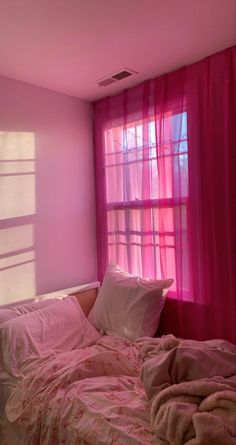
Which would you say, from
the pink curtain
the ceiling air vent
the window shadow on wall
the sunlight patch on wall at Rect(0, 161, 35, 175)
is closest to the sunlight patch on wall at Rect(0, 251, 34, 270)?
the window shadow on wall

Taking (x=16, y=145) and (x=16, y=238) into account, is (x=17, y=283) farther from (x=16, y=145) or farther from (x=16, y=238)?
(x=16, y=145)

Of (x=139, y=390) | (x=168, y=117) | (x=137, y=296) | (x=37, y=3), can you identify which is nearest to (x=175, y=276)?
(x=137, y=296)

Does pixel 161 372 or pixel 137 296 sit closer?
pixel 161 372

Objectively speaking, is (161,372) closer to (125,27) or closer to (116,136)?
(125,27)

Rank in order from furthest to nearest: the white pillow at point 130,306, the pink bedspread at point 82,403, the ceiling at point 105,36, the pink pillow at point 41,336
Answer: the white pillow at point 130,306 < the pink pillow at point 41,336 < the ceiling at point 105,36 < the pink bedspread at point 82,403

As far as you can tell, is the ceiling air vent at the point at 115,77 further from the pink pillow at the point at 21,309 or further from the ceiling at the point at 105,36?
the pink pillow at the point at 21,309

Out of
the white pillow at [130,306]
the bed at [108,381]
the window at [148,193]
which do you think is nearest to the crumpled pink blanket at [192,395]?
the bed at [108,381]

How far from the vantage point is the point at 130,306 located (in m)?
2.32

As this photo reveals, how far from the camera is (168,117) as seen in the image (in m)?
2.41

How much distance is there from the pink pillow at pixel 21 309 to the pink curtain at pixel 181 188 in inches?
28.4

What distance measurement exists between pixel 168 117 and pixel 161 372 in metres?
1.73

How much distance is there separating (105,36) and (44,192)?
1.21 m

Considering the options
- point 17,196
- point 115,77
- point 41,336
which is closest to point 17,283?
point 41,336

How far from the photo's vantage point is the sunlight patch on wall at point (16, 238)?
2.34m
